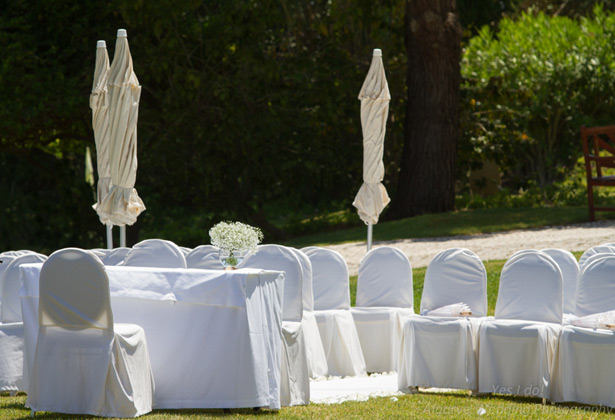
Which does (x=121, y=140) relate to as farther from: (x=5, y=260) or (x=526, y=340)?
(x=526, y=340)

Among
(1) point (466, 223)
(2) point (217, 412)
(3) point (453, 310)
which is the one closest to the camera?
(2) point (217, 412)

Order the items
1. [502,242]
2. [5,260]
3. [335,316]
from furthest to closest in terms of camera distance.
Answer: [502,242]
[335,316]
[5,260]

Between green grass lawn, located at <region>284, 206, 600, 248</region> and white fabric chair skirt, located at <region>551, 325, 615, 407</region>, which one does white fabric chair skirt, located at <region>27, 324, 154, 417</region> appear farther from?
green grass lawn, located at <region>284, 206, 600, 248</region>

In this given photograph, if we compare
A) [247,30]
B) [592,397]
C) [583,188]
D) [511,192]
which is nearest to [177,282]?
[592,397]

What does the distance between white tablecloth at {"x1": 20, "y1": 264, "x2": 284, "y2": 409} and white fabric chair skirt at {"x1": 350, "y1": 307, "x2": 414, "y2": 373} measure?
1817mm

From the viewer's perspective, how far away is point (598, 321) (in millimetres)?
6039

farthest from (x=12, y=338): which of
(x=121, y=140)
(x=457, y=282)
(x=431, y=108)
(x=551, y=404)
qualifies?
(x=431, y=108)

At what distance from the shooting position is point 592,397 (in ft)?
19.4

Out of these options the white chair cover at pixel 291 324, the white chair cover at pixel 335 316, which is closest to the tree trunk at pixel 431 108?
the white chair cover at pixel 335 316

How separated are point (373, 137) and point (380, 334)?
9.70ft

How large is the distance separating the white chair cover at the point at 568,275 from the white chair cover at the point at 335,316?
5.70 ft

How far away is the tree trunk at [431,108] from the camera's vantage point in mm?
17125

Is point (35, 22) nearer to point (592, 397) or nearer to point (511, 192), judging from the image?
point (511, 192)

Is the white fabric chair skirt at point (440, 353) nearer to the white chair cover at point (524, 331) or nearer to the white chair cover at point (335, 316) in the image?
the white chair cover at point (524, 331)
